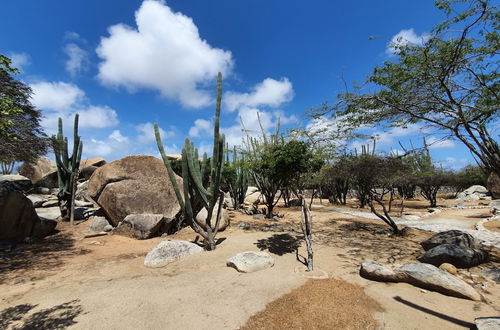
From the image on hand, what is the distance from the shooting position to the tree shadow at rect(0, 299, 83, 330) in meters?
3.17

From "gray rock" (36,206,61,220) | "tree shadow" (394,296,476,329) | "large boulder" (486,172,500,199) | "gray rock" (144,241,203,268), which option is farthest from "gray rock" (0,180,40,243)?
"large boulder" (486,172,500,199)

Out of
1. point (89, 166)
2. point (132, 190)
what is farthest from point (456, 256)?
point (89, 166)

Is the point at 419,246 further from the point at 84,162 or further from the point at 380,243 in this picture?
the point at 84,162

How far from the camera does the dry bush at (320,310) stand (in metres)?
3.09

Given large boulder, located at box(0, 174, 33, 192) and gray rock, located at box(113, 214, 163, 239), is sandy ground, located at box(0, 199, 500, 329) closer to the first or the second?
gray rock, located at box(113, 214, 163, 239)

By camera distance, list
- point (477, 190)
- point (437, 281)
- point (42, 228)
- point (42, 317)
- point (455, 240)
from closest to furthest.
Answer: point (42, 317)
point (437, 281)
point (455, 240)
point (42, 228)
point (477, 190)

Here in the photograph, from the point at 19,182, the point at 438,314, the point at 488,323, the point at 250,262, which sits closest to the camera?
the point at 488,323

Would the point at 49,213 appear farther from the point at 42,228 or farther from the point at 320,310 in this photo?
the point at 320,310

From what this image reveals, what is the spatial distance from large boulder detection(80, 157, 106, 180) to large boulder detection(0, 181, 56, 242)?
11.4 metres

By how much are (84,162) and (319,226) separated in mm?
19680

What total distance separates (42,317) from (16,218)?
6.20 meters

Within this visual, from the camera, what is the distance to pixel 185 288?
13.7 feet

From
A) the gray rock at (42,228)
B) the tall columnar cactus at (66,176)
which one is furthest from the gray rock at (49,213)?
the gray rock at (42,228)

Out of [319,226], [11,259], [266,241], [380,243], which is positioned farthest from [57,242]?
[380,243]
